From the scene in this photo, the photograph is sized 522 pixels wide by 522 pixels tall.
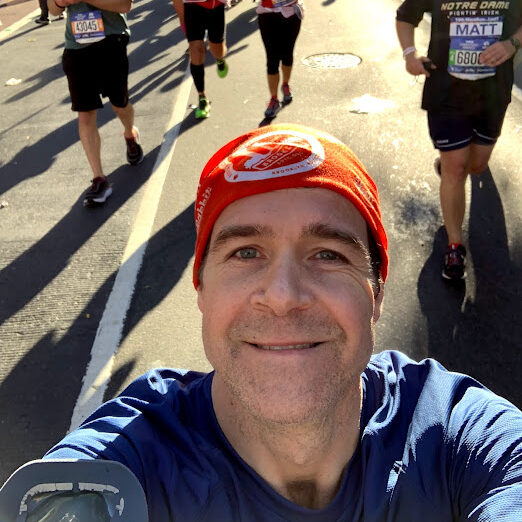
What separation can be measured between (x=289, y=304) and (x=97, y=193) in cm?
407

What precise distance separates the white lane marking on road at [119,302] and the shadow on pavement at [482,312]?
1.96 metres

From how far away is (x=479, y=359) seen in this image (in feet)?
11.0

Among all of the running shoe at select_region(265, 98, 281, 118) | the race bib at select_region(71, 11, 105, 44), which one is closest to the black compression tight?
the running shoe at select_region(265, 98, 281, 118)

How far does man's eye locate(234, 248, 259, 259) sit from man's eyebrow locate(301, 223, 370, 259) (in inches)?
5.9

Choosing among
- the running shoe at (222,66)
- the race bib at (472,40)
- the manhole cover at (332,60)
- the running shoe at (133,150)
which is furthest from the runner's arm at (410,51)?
the manhole cover at (332,60)

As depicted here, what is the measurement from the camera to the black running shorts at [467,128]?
3828 millimetres

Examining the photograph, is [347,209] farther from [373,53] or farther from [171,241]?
[373,53]

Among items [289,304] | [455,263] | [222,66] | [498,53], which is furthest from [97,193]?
[289,304]

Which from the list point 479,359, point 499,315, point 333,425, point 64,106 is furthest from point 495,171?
point 64,106

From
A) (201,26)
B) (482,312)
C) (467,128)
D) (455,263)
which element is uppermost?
(201,26)

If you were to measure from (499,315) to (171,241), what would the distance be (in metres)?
2.50

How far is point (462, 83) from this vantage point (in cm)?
381

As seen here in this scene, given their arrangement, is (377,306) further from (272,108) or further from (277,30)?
(272,108)

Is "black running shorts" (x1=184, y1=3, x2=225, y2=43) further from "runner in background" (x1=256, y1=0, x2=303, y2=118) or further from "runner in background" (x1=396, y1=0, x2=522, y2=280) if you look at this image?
"runner in background" (x1=396, y1=0, x2=522, y2=280)
